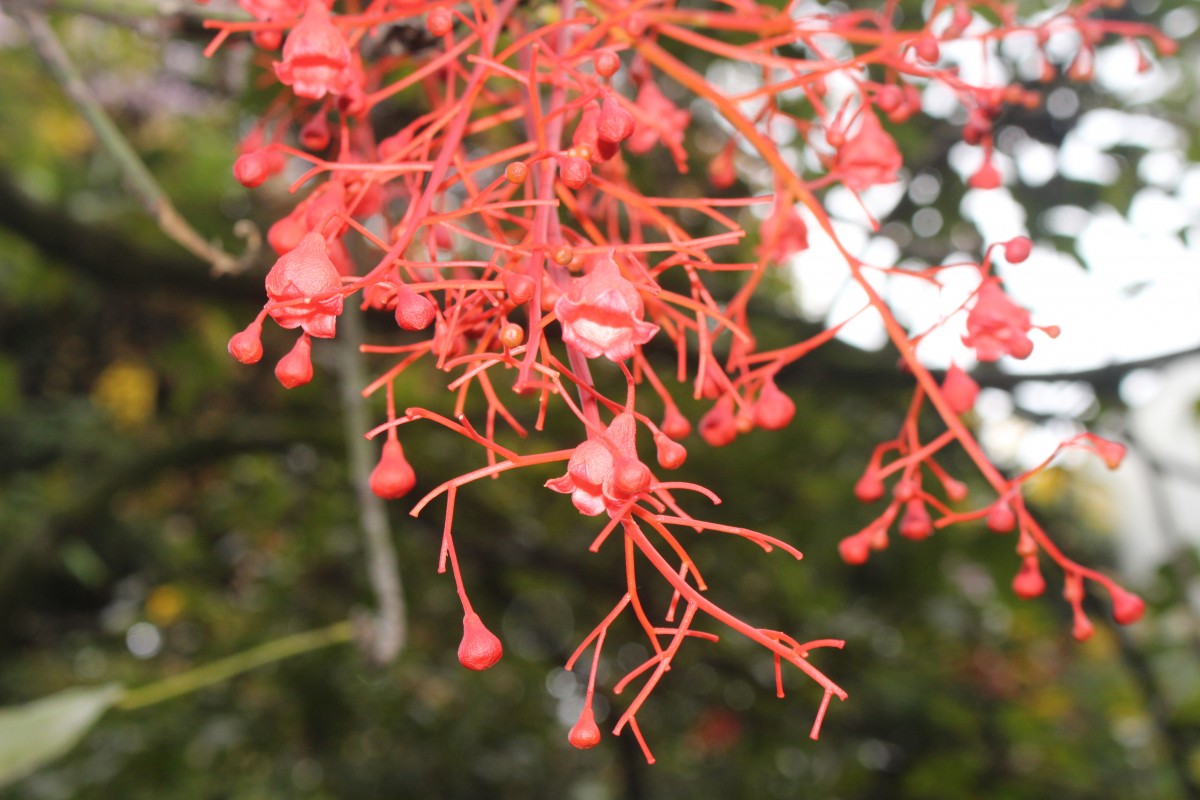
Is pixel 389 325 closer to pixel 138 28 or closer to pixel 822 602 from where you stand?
pixel 138 28

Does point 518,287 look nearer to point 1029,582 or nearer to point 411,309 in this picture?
point 411,309

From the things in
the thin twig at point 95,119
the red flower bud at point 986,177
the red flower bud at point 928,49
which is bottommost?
the thin twig at point 95,119

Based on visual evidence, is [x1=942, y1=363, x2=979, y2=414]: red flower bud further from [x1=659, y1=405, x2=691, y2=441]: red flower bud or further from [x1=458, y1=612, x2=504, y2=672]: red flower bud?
[x1=458, y1=612, x2=504, y2=672]: red flower bud

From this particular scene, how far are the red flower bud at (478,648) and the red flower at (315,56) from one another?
0.26 m

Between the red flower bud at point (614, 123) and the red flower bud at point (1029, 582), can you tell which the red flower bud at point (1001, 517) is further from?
the red flower bud at point (614, 123)

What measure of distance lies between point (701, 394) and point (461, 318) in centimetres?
13

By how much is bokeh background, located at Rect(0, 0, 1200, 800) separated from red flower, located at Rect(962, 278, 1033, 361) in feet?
1.93

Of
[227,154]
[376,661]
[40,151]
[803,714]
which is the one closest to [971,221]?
[376,661]

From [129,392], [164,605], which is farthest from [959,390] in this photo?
[129,392]

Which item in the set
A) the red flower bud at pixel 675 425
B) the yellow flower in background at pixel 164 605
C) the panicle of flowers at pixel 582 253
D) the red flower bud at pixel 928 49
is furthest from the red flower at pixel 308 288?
the yellow flower in background at pixel 164 605

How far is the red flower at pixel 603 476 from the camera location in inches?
14.3

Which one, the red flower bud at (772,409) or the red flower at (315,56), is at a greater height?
the red flower at (315,56)

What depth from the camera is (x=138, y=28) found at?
92 cm

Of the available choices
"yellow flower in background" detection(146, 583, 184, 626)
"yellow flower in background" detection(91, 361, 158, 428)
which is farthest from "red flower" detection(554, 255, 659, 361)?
"yellow flower in background" detection(91, 361, 158, 428)
